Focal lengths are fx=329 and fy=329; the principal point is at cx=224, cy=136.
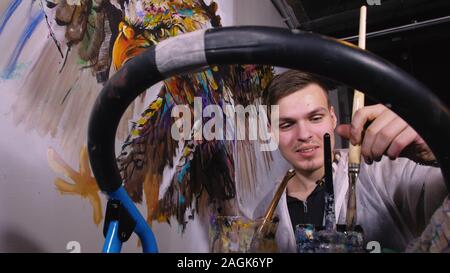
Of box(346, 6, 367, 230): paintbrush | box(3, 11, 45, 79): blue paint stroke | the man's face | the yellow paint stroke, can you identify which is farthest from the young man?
box(3, 11, 45, 79): blue paint stroke

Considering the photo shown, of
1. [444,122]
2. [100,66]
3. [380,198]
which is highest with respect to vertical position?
[100,66]

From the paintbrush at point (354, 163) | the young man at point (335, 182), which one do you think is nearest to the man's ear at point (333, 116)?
the young man at point (335, 182)

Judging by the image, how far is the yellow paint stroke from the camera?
49cm

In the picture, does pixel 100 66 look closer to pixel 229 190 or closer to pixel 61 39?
pixel 61 39

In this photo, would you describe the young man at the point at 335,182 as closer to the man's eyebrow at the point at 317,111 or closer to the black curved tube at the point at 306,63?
the man's eyebrow at the point at 317,111

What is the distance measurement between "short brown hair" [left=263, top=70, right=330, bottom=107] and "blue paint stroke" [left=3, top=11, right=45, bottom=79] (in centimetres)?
63

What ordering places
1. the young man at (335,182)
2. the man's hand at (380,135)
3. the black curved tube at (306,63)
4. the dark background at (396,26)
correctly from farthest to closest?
the dark background at (396,26), the young man at (335,182), the man's hand at (380,135), the black curved tube at (306,63)

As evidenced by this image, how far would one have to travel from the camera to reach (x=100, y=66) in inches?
22.3

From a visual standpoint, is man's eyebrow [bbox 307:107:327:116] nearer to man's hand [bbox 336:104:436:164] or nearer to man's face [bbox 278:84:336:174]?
man's face [bbox 278:84:336:174]

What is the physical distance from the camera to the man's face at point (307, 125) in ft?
2.90

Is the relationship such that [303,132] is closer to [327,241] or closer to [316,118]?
[316,118]

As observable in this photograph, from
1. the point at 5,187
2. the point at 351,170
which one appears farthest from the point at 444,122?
the point at 5,187

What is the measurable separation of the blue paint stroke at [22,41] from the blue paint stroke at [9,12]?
24 mm

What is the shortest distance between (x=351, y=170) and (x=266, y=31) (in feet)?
0.90
